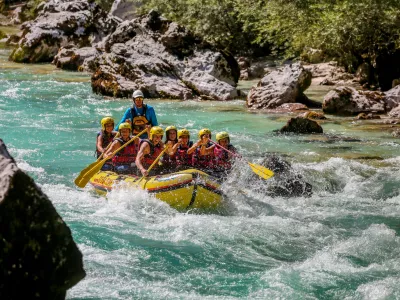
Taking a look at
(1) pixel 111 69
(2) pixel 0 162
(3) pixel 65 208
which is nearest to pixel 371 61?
(1) pixel 111 69

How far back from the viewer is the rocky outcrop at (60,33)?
93.4 feet

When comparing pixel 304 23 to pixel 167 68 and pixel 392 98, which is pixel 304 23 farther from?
pixel 167 68

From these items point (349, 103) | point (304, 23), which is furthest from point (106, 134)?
point (304, 23)

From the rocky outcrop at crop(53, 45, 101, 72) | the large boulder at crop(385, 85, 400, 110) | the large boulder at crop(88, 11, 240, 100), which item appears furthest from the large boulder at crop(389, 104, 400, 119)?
the rocky outcrop at crop(53, 45, 101, 72)

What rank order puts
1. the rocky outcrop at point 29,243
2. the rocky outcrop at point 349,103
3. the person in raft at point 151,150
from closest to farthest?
the rocky outcrop at point 29,243
the person in raft at point 151,150
the rocky outcrop at point 349,103

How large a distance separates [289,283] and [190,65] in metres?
14.9

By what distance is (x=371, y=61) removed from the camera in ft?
70.9

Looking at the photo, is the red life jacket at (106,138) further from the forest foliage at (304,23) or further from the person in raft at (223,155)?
the forest foliage at (304,23)

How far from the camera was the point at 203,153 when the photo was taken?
34.3 feet

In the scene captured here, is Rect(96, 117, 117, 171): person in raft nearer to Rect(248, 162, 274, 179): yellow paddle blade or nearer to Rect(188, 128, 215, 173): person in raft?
Rect(188, 128, 215, 173): person in raft

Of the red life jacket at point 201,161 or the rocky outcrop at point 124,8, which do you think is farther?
the rocky outcrop at point 124,8

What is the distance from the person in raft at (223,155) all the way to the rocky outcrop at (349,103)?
7659 mm

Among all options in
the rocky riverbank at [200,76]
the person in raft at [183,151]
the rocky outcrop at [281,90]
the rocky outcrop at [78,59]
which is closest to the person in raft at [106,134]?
the person in raft at [183,151]

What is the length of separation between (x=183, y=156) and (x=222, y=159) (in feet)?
2.36
